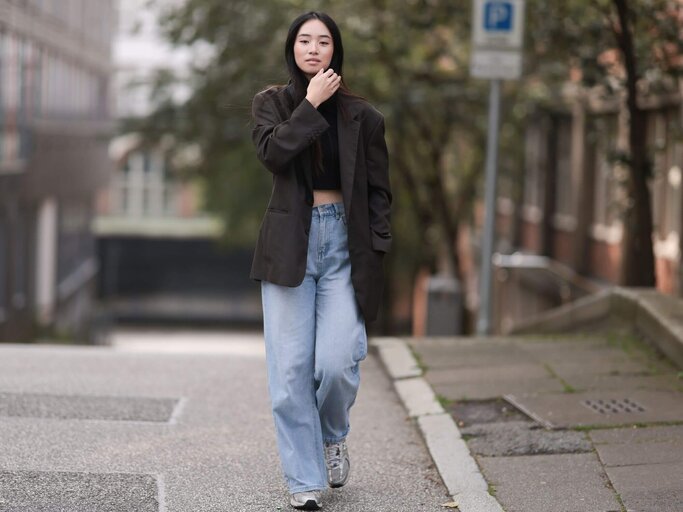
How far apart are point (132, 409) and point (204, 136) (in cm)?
1503

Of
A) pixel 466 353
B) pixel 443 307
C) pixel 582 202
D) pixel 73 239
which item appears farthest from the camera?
pixel 73 239

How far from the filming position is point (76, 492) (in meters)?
5.05

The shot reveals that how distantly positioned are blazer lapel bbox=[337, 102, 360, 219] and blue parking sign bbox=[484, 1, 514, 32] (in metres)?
5.28

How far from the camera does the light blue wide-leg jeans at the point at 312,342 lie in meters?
4.85

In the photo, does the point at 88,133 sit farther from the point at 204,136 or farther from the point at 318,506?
the point at 318,506

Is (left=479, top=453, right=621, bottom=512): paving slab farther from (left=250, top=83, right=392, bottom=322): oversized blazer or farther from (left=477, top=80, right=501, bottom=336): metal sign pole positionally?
(left=477, top=80, right=501, bottom=336): metal sign pole

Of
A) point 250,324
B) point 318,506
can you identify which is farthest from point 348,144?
point 250,324

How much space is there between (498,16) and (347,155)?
17.6ft

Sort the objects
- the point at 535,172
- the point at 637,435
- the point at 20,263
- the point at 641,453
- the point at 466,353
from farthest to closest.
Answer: the point at 20,263 < the point at 535,172 < the point at 466,353 < the point at 637,435 < the point at 641,453

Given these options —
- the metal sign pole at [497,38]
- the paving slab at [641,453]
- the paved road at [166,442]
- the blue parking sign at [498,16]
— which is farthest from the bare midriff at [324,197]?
the blue parking sign at [498,16]

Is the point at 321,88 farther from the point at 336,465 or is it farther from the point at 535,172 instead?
the point at 535,172

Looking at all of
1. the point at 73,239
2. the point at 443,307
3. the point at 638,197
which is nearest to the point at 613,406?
the point at 638,197

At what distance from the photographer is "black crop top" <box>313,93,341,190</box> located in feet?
16.0

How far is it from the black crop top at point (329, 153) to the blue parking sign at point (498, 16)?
5219 millimetres
